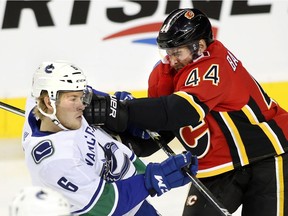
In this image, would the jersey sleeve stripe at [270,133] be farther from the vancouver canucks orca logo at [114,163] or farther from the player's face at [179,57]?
the vancouver canucks orca logo at [114,163]

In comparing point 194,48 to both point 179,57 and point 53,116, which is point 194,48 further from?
point 53,116

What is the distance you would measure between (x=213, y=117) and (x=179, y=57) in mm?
237

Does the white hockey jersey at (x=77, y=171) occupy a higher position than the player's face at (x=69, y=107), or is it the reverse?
the player's face at (x=69, y=107)

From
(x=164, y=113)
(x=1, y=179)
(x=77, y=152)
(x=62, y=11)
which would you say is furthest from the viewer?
(x=62, y=11)

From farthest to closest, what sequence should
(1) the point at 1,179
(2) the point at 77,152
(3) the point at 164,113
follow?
(1) the point at 1,179 < (3) the point at 164,113 < (2) the point at 77,152

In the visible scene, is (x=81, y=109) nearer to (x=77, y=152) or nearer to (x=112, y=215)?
(x=77, y=152)

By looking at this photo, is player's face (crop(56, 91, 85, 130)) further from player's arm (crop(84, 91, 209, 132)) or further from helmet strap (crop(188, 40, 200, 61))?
helmet strap (crop(188, 40, 200, 61))

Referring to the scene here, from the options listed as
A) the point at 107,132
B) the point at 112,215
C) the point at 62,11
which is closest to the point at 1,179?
the point at 62,11

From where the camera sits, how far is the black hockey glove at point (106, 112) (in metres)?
2.60

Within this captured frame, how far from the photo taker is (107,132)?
9.18 ft

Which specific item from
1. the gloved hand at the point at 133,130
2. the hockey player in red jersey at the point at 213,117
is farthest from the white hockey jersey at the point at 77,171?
the gloved hand at the point at 133,130

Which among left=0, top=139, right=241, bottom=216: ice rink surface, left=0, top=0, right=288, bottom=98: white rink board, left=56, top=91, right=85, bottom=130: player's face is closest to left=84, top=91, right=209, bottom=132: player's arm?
left=56, top=91, right=85, bottom=130: player's face

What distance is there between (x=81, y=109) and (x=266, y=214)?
2.64 ft

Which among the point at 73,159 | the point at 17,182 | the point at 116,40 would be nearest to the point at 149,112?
the point at 73,159
